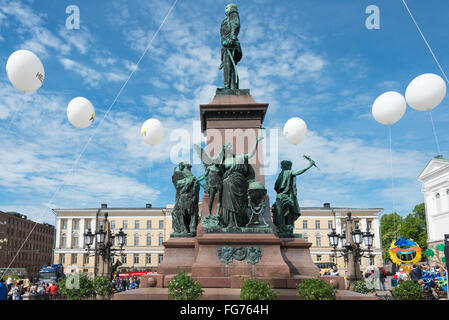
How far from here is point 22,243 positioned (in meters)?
94.3

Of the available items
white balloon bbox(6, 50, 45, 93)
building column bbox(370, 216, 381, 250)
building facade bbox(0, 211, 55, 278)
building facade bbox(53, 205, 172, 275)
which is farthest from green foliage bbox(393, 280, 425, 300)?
building facade bbox(0, 211, 55, 278)

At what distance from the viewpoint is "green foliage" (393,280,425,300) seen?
1041 cm

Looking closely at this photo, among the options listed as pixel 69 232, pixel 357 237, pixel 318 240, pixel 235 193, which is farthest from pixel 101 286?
pixel 69 232

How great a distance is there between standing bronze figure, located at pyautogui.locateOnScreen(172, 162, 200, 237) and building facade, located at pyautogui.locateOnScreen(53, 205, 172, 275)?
83.3 meters

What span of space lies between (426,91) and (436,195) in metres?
63.8

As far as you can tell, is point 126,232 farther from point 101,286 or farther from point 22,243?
point 101,286

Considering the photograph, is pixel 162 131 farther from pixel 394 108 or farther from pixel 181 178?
pixel 394 108

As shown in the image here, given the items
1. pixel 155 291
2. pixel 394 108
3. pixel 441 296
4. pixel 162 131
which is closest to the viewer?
pixel 155 291

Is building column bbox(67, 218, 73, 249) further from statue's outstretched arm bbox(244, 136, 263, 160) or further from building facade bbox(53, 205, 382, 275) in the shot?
statue's outstretched arm bbox(244, 136, 263, 160)

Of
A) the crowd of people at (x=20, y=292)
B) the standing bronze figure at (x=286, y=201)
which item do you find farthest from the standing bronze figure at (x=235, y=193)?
the crowd of people at (x=20, y=292)
